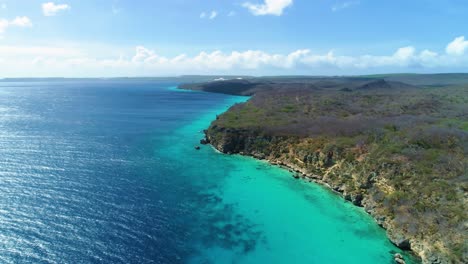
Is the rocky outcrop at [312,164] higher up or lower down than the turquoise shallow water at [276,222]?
higher up

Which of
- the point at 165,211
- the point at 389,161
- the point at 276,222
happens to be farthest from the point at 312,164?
the point at 165,211

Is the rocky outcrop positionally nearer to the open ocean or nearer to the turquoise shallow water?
the turquoise shallow water

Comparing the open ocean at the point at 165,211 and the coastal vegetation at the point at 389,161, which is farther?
the coastal vegetation at the point at 389,161

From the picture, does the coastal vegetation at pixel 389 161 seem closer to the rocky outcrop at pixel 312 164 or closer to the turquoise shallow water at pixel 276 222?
the rocky outcrop at pixel 312 164

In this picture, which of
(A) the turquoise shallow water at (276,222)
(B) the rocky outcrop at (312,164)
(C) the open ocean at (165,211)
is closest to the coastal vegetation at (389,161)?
(B) the rocky outcrop at (312,164)

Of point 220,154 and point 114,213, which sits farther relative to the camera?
point 220,154

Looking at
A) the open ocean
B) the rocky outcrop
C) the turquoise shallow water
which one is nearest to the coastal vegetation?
the rocky outcrop

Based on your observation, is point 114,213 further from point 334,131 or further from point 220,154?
point 334,131

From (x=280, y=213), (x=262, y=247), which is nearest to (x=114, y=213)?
(x=262, y=247)

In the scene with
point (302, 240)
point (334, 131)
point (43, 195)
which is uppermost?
point (334, 131)
